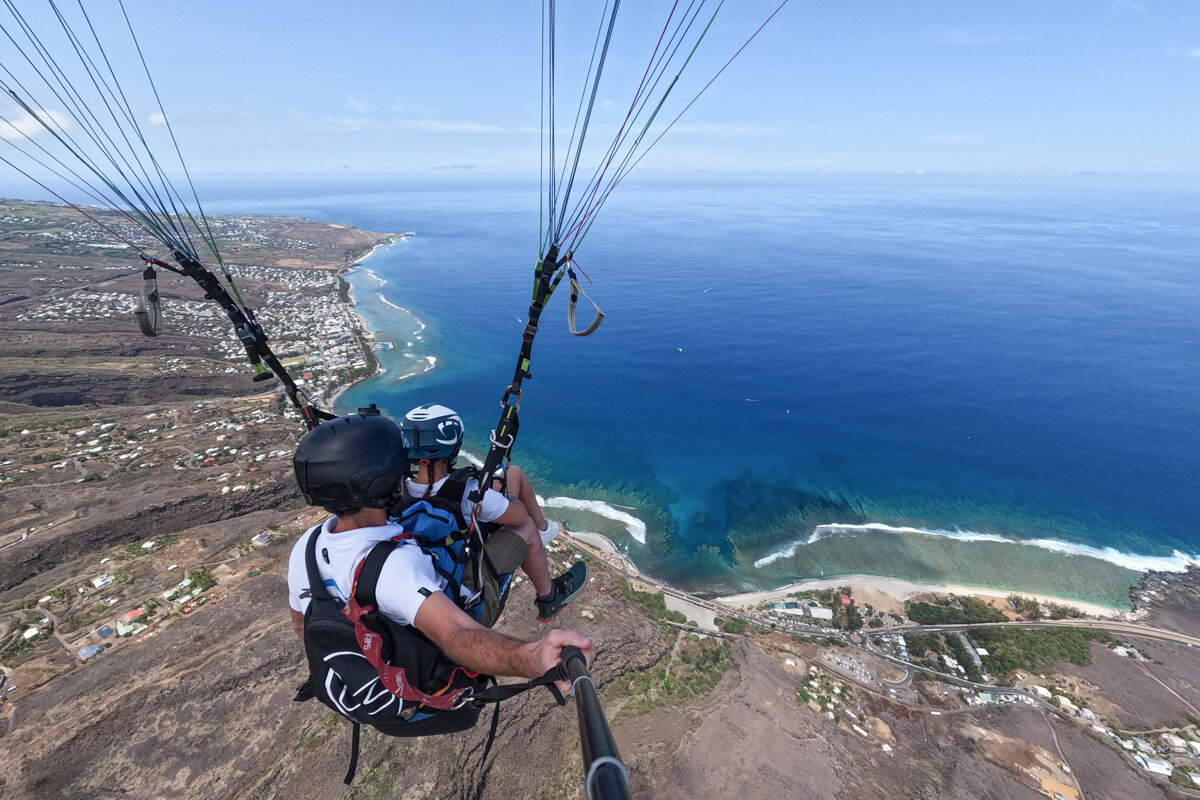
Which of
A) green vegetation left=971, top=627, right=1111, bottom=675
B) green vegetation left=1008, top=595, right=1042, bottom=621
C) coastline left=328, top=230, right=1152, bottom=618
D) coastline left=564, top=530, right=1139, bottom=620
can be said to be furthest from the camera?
coastline left=328, top=230, right=1152, bottom=618

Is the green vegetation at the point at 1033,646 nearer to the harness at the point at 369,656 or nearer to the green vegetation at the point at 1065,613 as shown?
the green vegetation at the point at 1065,613

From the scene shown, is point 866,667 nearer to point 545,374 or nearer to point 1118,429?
point 545,374

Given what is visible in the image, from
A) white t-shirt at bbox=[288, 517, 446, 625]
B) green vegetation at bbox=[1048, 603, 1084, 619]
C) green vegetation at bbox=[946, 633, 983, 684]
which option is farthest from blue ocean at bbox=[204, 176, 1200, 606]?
white t-shirt at bbox=[288, 517, 446, 625]

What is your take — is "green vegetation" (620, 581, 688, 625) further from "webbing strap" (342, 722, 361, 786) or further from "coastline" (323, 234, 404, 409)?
"coastline" (323, 234, 404, 409)

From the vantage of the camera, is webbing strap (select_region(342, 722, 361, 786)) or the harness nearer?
the harness

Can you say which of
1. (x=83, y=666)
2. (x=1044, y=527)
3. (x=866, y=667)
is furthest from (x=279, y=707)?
(x=1044, y=527)
